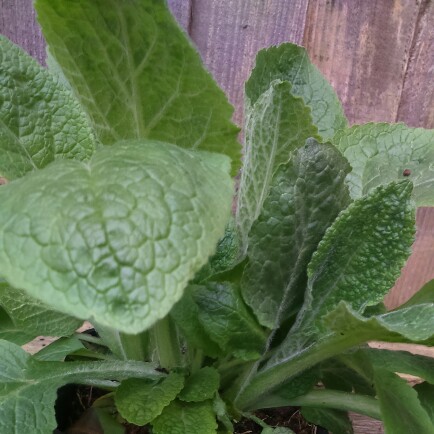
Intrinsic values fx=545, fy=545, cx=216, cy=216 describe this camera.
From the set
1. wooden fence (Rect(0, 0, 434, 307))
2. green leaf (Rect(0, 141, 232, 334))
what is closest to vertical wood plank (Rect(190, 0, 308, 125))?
wooden fence (Rect(0, 0, 434, 307))

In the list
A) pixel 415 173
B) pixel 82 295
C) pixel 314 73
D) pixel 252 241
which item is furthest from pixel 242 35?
pixel 82 295

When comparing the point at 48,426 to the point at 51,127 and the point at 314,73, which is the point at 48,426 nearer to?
the point at 51,127

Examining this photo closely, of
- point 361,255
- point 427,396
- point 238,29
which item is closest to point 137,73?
point 361,255

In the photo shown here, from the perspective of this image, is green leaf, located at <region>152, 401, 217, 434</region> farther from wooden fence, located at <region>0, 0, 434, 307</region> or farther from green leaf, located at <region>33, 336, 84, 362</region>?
wooden fence, located at <region>0, 0, 434, 307</region>

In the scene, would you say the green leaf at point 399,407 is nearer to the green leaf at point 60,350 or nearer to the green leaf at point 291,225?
the green leaf at point 291,225

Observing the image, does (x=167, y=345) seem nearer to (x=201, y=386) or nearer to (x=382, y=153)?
(x=201, y=386)

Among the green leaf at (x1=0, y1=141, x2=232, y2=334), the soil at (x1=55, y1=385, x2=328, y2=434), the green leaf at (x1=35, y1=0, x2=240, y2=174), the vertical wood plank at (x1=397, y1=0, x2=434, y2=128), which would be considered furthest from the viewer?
the vertical wood plank at (x1=397, y1=0, x2=434, y2=128)
